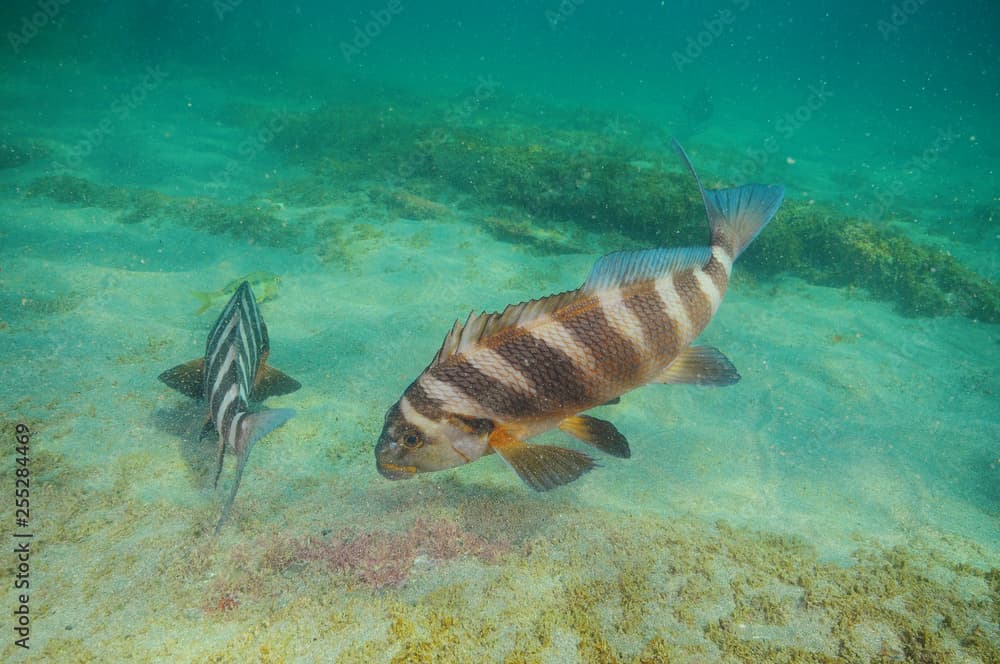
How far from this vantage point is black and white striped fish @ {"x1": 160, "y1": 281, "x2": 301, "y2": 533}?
8.69 feet

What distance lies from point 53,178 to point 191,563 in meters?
11.4

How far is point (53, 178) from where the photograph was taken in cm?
962

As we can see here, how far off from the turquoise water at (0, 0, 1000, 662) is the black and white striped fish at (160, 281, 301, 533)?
0.42 m

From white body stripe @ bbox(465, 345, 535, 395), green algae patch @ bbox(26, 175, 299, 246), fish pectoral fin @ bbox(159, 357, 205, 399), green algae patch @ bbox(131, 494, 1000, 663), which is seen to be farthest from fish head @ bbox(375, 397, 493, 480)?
green algae patch @ bbox(26, 175, 299, 246)

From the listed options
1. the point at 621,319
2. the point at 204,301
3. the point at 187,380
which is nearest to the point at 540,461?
the point at 621,319

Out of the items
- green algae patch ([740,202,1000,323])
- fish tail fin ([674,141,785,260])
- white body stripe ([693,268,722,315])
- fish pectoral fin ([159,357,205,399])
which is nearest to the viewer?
white body stripe ([693,268,722,315])

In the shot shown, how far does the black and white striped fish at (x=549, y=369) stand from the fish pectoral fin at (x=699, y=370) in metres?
0.14

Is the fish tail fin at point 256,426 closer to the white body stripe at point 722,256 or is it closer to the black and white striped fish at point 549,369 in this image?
the black and white striped fish at point 549,369

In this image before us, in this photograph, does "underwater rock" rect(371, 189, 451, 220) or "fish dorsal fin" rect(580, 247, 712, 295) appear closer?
"fish dorsal fin" rect(580, 247, 712, 295)

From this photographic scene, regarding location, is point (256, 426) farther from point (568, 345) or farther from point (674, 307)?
point (674, 307)

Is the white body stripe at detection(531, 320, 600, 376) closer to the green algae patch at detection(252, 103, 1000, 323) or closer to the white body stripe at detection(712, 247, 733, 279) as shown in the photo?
the white body stripe at detection(712, 247, 733, 279)

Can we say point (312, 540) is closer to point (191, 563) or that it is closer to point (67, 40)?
point (191, 563)

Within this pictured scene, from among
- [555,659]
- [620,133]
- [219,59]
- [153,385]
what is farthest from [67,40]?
Result: [555,659]

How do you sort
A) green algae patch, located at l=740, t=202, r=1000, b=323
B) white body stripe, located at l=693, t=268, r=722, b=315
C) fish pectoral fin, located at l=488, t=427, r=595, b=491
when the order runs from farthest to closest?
green algae patch, located at l=740, t=202, r=1000, b=323
white body stripe, located at l=693, t=268, r=722, b=315
fish pectoral fin, located at l=488, t=427, r=595, b=491
